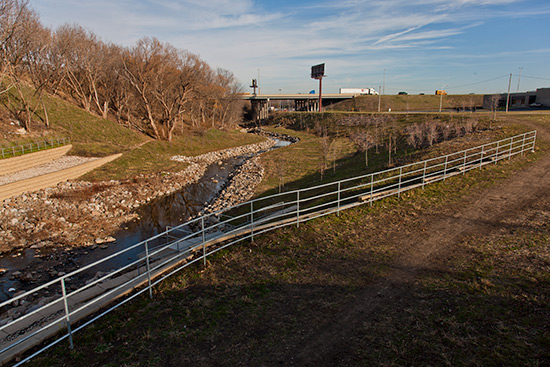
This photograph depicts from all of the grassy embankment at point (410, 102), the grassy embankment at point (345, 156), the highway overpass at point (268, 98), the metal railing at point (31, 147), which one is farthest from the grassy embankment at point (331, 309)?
the highway overpass at point (268, 98)

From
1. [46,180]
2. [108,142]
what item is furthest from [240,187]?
[108,142]

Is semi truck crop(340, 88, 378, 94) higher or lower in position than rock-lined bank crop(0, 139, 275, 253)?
higher

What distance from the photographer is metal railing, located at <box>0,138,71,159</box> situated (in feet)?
83.7

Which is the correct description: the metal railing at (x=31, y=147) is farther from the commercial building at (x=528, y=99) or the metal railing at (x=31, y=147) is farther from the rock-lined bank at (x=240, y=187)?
the commercial building at (x=528, y=99)

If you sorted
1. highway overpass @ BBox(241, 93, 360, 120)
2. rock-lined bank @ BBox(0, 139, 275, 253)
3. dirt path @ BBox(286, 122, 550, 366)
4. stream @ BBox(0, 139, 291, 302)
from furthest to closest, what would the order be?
1. highway overpass @ BBox(241, 93, 360, 120)
2. rock-lined bank @ BBox(0, 139, 275, 253)
3. stream @ BBox(0, 139, 291, 302)
4. dirt path @ BBox(286, 122, 550, 366)

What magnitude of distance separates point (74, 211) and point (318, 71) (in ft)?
292

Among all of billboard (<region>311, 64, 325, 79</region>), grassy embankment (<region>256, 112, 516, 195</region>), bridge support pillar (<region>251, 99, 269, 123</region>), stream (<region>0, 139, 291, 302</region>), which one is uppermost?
billboard (<region>311, 64, 325, 79</region>)

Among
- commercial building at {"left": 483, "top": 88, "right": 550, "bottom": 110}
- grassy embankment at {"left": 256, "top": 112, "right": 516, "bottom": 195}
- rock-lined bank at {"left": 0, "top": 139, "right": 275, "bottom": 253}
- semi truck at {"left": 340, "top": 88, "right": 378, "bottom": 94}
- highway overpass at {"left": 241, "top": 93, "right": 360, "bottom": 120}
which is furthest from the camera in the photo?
semi truck at {"left": 340, "top": 88, "right": 378, "bottom": 94}

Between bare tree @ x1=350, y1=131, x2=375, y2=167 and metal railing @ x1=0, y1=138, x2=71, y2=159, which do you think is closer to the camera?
metal railing @ x1=0, y1=138, x2=71, y2=159

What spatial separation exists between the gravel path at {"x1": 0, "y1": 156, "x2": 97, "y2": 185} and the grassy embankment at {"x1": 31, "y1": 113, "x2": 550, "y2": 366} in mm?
20870

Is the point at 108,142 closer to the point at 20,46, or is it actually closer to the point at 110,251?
the point at 20,46

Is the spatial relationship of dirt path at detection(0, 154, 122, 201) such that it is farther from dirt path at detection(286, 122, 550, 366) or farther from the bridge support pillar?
the bridge support pillar

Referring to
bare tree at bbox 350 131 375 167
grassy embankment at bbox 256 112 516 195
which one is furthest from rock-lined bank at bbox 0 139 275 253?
bare tree at bbox 350 131 375 167

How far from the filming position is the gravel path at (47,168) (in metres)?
22.4
